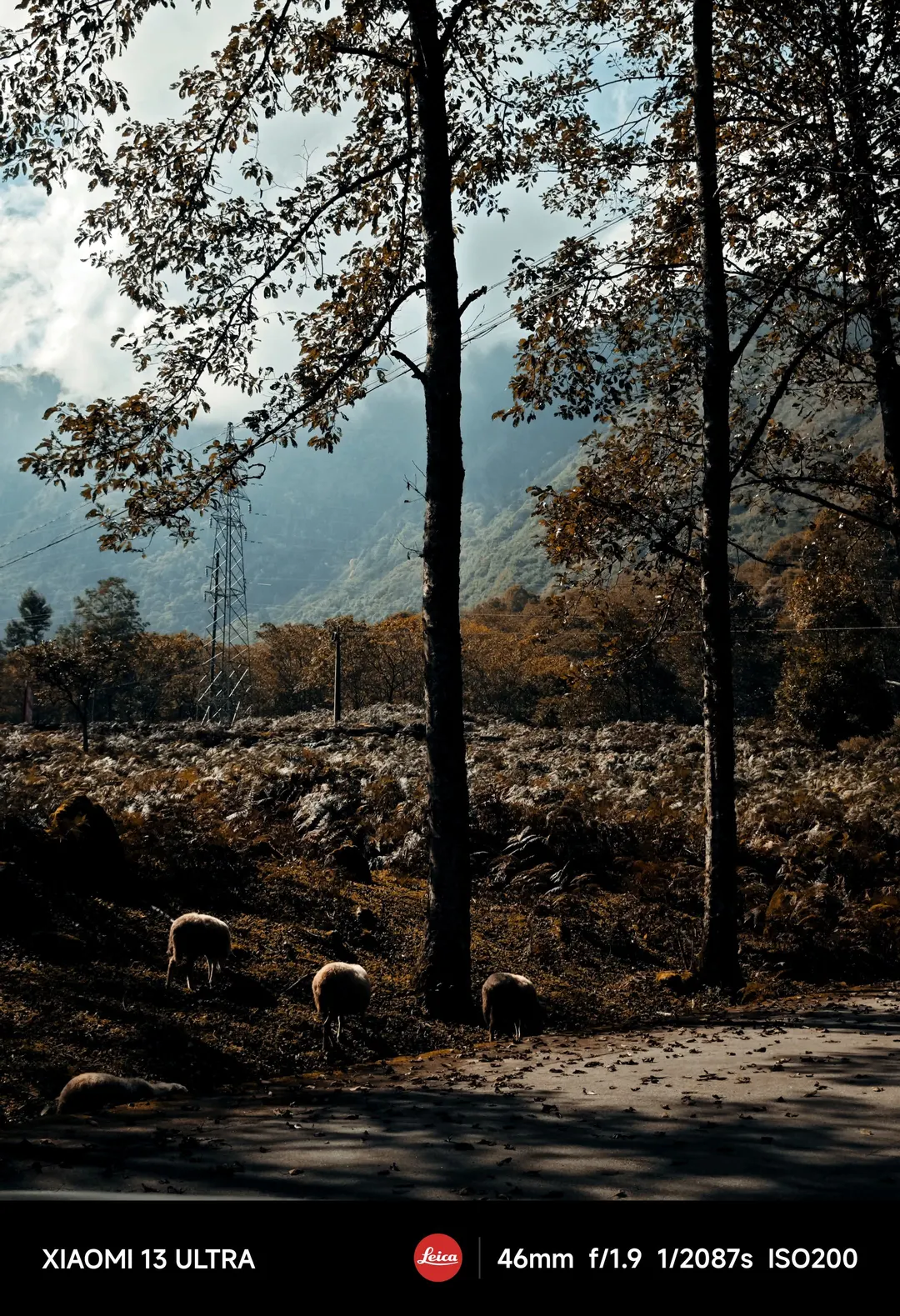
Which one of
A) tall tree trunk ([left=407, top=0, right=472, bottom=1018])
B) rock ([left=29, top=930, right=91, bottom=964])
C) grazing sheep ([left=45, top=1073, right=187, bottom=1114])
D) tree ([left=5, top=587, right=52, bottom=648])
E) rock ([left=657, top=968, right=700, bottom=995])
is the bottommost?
rock ([left=657, top=968, right=700, bottom=995])

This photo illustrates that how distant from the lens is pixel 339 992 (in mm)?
7781

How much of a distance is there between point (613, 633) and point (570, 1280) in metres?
10.9

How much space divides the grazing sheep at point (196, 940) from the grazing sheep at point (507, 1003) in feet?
8.13

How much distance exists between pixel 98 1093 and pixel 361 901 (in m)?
6.76

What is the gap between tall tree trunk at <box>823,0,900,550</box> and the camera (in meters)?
8.11

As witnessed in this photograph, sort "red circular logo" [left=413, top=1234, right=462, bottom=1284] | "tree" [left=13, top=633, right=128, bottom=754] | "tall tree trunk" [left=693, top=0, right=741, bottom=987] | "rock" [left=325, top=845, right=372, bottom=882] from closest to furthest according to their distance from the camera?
"red circular logo" [left=413, top=1234, right=462, bottom=1284]
"tall tree trunk" [left=693, top=0, right=741, bottom=987]
"rock" [left=325, top=845, right=372, bottom=882]
"tree" [left=13, top=633, right=128, bottom=754]

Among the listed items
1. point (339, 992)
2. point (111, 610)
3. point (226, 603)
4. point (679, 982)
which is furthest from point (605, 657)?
point (111, 610)

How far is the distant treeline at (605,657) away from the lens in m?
13.7

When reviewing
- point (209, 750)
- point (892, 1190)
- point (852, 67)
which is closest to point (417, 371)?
point (852, 67)

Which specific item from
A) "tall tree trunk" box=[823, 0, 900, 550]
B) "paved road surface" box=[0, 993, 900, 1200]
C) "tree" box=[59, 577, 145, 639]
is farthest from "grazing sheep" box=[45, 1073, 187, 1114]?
"tree" box=[59, 577, 145, 639]

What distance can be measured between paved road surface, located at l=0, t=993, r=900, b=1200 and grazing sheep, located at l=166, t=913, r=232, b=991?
196 cm

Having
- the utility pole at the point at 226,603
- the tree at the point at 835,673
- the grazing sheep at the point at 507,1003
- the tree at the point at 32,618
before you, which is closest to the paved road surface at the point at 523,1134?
the grazing sheep at the point at 507,1003

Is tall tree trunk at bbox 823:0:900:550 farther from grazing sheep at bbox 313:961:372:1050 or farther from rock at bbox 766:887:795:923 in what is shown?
grazing sheep at bbox 313:961:372:1050

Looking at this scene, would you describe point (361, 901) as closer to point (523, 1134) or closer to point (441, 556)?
point (441, 556)
